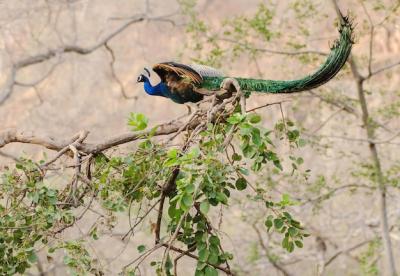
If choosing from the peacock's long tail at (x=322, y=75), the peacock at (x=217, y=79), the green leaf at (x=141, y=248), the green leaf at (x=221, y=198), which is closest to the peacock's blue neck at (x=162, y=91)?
the peacock at (x=217, y=79)

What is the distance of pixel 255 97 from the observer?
5.59 m

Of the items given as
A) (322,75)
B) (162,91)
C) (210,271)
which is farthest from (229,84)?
(162,91)

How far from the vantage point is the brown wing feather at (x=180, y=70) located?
3172 millimetres

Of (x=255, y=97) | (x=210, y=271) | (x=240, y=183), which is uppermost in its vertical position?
(x=255, y=97)

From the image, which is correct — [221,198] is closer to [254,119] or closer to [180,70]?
[254,119]

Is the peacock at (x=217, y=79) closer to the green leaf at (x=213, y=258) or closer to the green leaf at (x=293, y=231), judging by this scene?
the green leaf at (x=293, y=231)

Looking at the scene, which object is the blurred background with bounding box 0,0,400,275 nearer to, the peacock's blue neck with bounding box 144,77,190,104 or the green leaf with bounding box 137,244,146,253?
the peacock's blue neck with bounding box 144,77,190,104

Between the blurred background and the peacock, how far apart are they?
194cm

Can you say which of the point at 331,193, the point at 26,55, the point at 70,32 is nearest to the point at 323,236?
the point at 331,193

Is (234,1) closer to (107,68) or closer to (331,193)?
(107,68)

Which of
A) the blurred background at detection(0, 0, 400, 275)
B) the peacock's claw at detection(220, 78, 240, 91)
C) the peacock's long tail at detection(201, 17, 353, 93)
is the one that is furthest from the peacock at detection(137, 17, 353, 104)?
the blurred background at detection(0, 0, 400, 275)

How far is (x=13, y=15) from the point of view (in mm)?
8227

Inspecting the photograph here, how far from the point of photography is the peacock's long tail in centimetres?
273

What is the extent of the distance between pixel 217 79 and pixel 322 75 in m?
0.45
